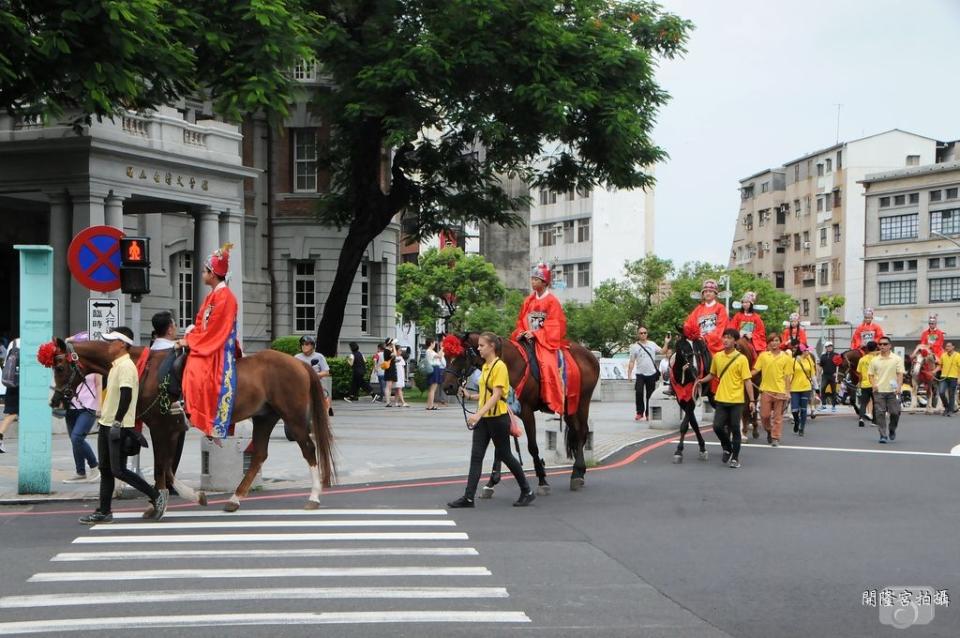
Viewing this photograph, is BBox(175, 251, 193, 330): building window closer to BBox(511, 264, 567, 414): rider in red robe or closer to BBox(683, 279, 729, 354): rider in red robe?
BBox(683, 279, 729, 354): rider in red robe

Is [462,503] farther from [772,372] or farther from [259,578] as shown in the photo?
[772,372]

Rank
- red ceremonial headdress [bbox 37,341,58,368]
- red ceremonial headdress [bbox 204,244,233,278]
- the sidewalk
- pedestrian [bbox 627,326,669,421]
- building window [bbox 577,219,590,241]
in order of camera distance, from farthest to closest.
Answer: building window [bbox 577,219,590,241] < pedestrian [bbox 627,326,669,421] < the sidewalk < red ceremonial headdress [bbox 204,244,233,278] < red ceremonial headdress [bbox 37,341,58,368]

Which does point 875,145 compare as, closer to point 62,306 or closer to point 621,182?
point 621,182

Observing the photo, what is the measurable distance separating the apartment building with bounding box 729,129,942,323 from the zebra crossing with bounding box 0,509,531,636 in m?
86.3

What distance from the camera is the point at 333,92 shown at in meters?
33.3

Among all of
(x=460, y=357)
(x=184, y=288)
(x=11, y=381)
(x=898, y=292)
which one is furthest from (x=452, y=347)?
(x=898, y=292)

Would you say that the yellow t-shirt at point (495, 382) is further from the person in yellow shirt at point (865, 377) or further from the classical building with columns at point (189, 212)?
the person in yellow shirt at point (865, 377)

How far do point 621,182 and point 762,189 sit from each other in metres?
76.0

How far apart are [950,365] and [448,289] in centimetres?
4506

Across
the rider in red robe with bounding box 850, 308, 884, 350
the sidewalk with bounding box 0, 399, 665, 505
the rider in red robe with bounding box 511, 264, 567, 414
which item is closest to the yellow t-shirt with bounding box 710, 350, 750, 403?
the sidewalk with bounding box 0, 399, 665, 505

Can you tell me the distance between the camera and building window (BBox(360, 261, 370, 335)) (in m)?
44.0

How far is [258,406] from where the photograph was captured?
42.8 feet

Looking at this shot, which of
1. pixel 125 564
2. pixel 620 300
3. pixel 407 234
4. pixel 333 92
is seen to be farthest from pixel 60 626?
pixel 620 300

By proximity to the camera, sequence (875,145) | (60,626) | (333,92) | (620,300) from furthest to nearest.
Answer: (875,145) < (620,300) < (333,92) < (60,626)
